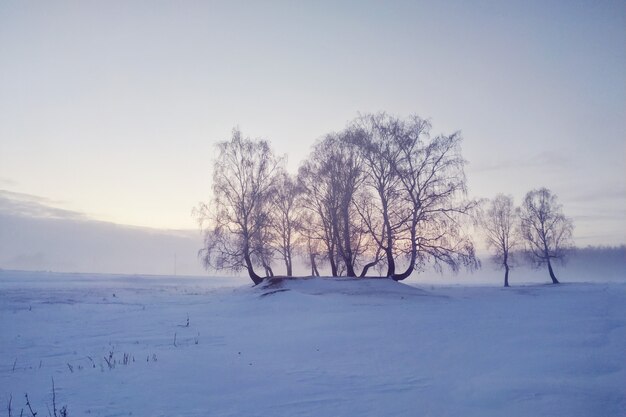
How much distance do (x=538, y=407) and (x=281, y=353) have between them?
585cm

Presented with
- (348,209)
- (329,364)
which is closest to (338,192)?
(348,209)

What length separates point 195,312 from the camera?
1877 centimetres

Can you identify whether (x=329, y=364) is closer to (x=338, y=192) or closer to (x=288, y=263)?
(x=338, y=192)

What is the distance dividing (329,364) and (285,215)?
1187 inches

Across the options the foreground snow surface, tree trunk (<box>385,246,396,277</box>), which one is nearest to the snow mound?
tree trunk (<box>385,246,396,277</box>)

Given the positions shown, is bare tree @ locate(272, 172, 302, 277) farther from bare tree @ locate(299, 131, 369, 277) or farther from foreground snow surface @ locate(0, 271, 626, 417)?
foreground snow surface @ locate(0, 271, 626, 417)

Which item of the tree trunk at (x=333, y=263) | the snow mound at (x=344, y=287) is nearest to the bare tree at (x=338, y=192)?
the tree trunk at (x=333, y=263)

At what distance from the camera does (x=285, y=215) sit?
38312 millimetres

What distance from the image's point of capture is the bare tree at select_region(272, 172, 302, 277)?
3559 centimetres

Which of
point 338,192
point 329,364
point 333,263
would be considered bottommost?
point 329,364

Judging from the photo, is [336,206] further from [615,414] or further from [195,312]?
[615,414]

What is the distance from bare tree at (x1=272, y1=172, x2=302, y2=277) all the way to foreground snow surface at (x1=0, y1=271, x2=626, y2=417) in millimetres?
20294

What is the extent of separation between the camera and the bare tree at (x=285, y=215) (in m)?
35.6

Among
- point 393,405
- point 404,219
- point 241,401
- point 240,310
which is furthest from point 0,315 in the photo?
point 404,219
